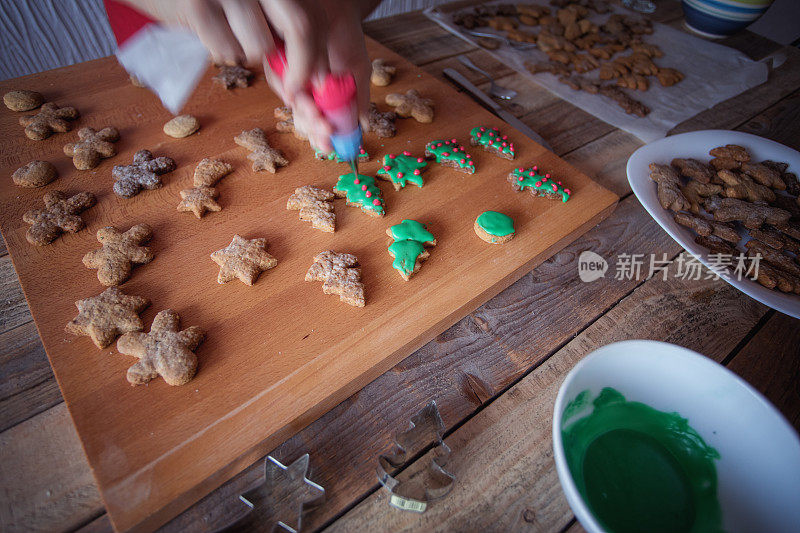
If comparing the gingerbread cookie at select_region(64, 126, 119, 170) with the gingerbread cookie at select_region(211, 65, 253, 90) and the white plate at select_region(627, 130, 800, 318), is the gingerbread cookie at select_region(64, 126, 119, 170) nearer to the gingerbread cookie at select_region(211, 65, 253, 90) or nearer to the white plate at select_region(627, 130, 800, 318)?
the gingerbread cookie at select_region(211, 65, 253, 90)

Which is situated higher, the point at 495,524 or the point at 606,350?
the point at 606,350

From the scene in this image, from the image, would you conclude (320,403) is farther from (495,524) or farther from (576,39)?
(576,39)

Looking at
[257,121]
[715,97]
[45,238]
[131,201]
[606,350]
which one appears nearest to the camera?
[606,350]

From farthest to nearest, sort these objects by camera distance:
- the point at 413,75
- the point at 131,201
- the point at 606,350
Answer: the point at 413,75 < the point at 131,201 < the point at 606,350

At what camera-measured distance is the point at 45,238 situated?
94cm

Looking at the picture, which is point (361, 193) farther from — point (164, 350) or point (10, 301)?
point (10, 301)

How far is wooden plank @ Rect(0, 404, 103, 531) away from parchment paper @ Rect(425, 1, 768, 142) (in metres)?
1.59

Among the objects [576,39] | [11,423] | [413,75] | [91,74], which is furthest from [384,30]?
[11,423]

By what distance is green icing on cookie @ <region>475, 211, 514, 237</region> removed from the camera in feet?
3.28

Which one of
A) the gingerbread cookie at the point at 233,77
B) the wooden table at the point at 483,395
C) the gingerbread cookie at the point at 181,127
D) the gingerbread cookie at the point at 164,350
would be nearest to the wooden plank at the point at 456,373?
the wooden table at the point at 483,395

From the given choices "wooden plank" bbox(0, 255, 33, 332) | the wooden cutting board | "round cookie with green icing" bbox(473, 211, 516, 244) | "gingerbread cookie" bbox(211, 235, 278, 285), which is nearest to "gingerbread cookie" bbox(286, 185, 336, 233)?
→ the wooden cutting board

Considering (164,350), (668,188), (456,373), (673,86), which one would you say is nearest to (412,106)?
(668,188)

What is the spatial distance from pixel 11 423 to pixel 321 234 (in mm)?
638

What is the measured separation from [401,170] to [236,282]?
481mm
